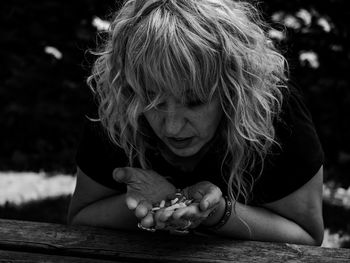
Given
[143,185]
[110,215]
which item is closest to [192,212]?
[143,185]

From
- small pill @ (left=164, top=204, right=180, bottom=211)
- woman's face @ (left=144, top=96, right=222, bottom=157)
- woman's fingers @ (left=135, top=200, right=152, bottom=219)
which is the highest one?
woman's face @ (left=144, top=96, right=222, bottom=157)

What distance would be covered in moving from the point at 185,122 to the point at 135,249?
1.39 ft

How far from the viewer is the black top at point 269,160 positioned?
2010mm

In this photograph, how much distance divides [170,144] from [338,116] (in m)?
3.10

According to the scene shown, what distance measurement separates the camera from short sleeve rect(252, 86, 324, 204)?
2.00m

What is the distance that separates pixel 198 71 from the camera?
1680mm

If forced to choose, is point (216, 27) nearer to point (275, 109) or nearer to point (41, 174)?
point (275, 109)

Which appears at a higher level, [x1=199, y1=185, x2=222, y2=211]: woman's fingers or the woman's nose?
the woman's nose

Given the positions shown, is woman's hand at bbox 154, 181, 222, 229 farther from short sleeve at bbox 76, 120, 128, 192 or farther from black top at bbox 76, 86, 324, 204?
short sleeve at bbox 76, 120, 128, 192

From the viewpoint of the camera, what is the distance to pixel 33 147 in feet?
17.4

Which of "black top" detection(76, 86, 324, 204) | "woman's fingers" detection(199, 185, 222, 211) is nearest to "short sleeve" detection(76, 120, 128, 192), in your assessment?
"black top" detection(76, 86, 324, 204)

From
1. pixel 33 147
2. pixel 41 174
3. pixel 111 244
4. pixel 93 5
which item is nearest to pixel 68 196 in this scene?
pixel 41 174

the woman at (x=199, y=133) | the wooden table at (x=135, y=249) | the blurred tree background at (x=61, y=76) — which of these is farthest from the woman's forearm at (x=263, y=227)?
the blurred tree background at (x=61, y=76)

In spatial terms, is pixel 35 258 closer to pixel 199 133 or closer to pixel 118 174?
pixel 118 174
